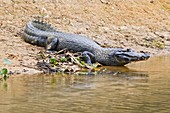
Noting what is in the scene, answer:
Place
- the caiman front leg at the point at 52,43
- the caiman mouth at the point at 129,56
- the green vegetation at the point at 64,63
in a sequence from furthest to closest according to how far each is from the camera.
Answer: the caiman front leg at the point at 52,43
the caiman mouth at the point at 129,56
the green vegetation at the point at 64,63

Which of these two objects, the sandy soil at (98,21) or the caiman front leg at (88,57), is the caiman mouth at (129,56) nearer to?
the caiman front leg at (88,57)

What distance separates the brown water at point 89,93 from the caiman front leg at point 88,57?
4.46 feet

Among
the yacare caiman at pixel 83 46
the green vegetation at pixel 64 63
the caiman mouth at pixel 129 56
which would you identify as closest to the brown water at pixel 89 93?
the green vegetation at pixel 64 63

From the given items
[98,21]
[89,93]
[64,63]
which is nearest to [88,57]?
[64,63]

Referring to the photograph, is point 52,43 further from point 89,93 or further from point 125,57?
point 89,93

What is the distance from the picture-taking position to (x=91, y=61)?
34.2 ft

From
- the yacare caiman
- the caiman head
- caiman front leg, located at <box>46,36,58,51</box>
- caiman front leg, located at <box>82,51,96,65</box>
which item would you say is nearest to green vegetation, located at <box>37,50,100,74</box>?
caiman front leg, located at <box>82,51,96,65</box>

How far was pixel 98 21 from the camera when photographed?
48.2 ft

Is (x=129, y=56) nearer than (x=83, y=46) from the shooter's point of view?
Yes

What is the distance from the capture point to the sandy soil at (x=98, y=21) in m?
12.7

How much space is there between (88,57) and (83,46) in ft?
1.77

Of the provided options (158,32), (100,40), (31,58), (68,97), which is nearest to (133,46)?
(100,40)

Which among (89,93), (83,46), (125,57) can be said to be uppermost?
(83,46)

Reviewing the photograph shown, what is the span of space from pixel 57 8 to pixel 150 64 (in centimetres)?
524
